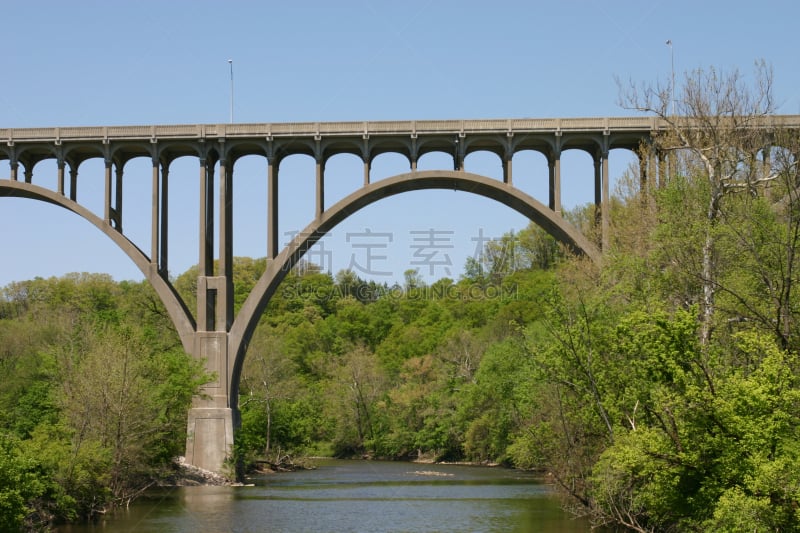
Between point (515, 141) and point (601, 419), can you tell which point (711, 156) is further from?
point (515, 141)

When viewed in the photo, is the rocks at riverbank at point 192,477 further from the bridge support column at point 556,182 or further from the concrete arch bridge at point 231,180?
the bridge support column at point 556,182

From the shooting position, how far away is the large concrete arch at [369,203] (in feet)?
122

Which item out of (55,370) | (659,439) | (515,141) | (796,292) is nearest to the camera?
(659,439)

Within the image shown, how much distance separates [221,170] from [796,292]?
81.5 ft

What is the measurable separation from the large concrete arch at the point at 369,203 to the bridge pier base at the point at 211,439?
90 cm

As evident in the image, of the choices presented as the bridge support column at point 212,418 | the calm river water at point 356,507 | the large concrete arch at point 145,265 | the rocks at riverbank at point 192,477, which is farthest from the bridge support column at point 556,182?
the rocks at riverbank at point 192,477

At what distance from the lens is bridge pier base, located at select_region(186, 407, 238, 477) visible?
38.8m

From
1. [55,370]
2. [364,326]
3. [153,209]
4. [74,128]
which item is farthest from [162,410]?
[364,326]

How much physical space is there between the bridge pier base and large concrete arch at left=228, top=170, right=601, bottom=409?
0.90 m

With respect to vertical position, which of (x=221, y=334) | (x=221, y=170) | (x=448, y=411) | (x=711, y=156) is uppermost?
(x=221, y=170)

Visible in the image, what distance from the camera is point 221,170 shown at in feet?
128

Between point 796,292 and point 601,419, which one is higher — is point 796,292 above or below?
above

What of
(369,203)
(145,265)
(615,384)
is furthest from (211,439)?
(615,384)

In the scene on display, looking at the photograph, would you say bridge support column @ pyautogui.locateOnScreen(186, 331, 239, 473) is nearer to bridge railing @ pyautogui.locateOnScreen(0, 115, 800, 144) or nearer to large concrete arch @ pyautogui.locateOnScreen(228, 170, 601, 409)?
large concrete arch @ pyautogui.locateOnScreen(228, 170, 601, 409)
